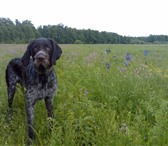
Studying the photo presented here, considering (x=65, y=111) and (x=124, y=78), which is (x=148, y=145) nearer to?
(x=65, y=111)

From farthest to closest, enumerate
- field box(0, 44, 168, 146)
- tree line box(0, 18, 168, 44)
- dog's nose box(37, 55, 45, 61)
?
tree line box(0, 18, 168, 44) → dog's nose box(37, 55, 45, 61) → field box(0, 44, 168, 146)

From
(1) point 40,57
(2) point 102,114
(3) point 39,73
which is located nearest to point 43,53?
(1) point 40,57

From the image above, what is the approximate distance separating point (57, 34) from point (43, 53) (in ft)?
229

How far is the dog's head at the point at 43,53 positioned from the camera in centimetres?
373

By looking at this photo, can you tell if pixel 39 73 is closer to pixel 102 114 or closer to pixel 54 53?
pixel 54 53

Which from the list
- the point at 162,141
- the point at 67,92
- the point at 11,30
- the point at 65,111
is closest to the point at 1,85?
the point at 67,92

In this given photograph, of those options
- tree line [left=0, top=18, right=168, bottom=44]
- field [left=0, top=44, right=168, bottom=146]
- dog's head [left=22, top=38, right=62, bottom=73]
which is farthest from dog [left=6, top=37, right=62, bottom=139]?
tree line [left=0, top=18, right=168, bottom=44]

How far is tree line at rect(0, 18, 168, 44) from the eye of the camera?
6356 cm

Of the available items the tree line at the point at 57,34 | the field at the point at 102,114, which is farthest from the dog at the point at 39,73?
the tree line at the point at 57,34

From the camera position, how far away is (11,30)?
65.2 m

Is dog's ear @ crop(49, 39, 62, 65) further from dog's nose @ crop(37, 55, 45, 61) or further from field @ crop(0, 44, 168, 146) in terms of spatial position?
field @ crop(0, 44, 168, 146)

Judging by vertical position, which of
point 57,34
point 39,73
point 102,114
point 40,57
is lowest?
point 102,114

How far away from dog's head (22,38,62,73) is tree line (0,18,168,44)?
52014mm

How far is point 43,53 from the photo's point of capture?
12.3ft
